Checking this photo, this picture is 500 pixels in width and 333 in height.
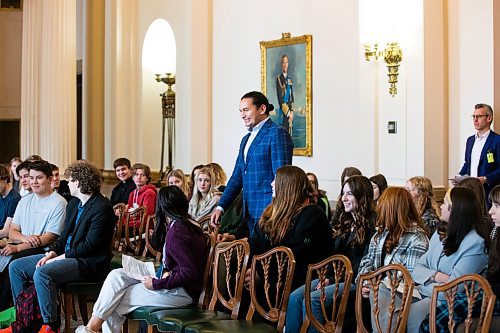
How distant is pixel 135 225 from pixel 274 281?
338cm

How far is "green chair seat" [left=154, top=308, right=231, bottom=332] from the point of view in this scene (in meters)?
5.15

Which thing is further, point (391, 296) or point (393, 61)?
point (393, 61)

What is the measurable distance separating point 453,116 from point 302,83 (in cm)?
227

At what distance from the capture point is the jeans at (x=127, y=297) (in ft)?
18.3

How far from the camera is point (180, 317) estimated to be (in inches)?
207

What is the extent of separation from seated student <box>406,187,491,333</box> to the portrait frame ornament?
217 inches

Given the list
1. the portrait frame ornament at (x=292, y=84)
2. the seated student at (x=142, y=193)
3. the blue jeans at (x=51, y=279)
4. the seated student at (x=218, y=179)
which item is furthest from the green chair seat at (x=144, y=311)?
the portrait frame ornament at (x=292, y=84)

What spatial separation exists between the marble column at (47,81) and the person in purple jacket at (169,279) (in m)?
7.37

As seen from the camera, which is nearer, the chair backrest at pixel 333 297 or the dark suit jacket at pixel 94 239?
the chair backrest at pixel 333 297

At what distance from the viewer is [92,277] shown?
677 centimetres

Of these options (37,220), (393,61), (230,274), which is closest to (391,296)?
(230,274)

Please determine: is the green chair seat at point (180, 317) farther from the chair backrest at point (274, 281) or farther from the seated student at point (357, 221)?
the seated student at point (357, 221)

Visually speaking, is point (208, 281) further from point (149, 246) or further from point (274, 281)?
point (149, 246)

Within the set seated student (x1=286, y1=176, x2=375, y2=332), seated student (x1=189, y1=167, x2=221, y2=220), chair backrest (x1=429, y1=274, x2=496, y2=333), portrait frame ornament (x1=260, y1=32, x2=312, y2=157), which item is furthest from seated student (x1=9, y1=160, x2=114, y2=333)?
portrait frame ornament (x1=260, y1=32, x2=312, y2=157)
